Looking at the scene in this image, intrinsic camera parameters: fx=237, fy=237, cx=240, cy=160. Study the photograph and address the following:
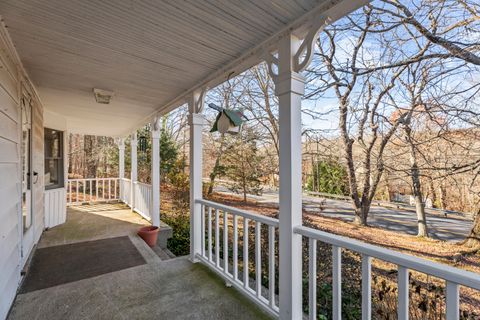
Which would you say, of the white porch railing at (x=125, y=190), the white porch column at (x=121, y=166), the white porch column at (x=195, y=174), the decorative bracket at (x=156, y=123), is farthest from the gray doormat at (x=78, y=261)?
the white porch column at (x=121, y=166)

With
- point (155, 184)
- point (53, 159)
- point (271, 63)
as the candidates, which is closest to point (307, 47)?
point (271, 63)

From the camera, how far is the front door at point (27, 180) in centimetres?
292

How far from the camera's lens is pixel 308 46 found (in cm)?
163

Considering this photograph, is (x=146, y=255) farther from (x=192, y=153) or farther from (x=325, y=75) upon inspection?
(x=325, y=75)

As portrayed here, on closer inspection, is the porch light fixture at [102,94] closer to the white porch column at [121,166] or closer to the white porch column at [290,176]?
the white porch column at [290,176]

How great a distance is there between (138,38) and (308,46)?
139 centimetres

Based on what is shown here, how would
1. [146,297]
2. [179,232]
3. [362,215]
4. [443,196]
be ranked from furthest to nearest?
[362,215]
[179,232]
[443,196]
[146,297]

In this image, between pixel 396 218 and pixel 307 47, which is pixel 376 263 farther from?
pixel 307 47

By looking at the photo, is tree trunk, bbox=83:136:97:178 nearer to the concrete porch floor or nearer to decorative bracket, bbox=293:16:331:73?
the concrete porch floor

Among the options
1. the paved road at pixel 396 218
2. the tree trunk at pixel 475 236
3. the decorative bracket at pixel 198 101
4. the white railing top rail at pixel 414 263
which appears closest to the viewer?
the white railing top rail at pixel 414 263

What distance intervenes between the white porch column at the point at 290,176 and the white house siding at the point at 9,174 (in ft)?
7.22

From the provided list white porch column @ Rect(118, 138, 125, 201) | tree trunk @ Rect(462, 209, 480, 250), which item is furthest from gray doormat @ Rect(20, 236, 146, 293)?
tree trunk @ Rect(462, 209, 480, 250)

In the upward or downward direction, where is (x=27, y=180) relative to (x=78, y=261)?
upward

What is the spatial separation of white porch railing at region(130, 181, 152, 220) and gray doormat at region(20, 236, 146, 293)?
1.19 meters
